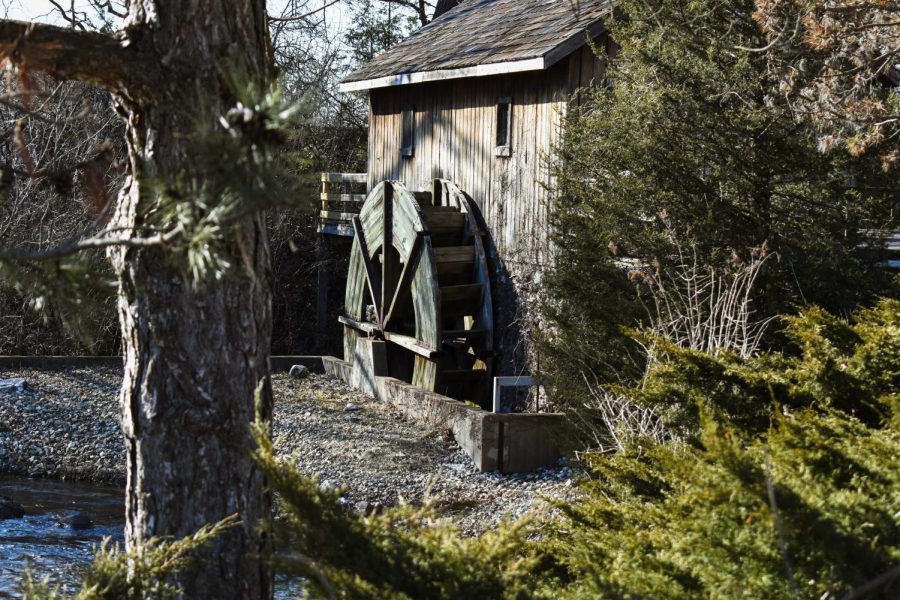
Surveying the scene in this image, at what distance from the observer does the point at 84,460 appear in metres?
10.7

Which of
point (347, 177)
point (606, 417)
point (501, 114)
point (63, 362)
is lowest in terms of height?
point (63, 362)

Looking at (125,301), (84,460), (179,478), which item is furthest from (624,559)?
(84,460)

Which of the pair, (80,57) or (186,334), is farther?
(186,334)

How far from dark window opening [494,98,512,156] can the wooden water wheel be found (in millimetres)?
904

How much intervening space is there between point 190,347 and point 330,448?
7813 mm

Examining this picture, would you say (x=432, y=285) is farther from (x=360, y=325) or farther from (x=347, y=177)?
(x=347, y=177)

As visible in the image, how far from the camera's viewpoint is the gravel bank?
9266mm

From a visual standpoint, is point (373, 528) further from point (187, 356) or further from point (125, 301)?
point (125, 301)

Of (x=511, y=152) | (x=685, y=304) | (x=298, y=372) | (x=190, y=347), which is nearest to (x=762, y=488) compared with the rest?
(x=190, y=347)

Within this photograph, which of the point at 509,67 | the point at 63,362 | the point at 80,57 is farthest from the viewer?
the point at 63,362

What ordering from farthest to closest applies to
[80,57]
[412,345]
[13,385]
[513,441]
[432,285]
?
[412,345]
[13,385]
[432,285]
[513,441]
[80,57]

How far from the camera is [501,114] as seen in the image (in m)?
12.5

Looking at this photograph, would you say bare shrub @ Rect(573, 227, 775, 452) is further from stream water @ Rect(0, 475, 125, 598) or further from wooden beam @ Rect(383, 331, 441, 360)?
wooden beam @ Rect(383, 331, 441, 360)

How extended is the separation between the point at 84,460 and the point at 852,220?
7666 millimetres
